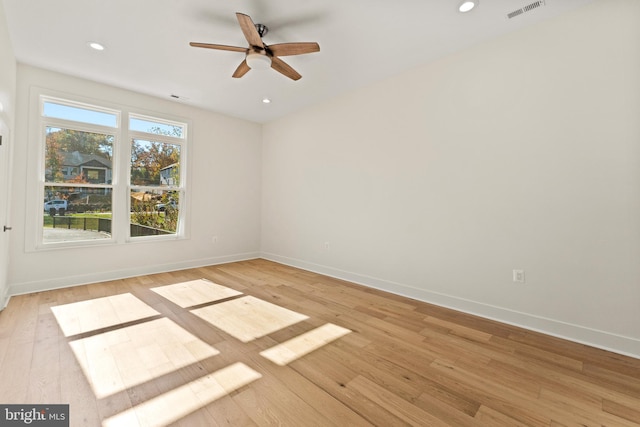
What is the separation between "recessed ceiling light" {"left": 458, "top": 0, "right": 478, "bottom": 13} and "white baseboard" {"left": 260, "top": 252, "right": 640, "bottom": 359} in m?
2.80

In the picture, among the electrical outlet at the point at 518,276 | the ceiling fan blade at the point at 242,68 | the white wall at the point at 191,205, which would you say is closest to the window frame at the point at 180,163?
the white wall at the point at 191,205

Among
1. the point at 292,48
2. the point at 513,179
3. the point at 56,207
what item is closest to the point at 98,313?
the point at 56,207

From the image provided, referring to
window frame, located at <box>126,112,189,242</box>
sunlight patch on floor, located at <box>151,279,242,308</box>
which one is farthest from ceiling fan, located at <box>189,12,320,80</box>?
sunlight patch on floor, located at <box>151,279,242,308</box>

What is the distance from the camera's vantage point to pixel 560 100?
2.44m

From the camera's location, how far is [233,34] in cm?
278

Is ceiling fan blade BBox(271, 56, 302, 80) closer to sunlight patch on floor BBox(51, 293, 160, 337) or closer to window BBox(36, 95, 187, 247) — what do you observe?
window BBox(36, 95, 187, 247)

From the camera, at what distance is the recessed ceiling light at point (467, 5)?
7.48 feet

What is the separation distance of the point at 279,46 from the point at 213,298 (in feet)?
9.30

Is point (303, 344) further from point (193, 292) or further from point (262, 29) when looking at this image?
point (262, 29)

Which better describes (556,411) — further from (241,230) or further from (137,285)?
(241,230)

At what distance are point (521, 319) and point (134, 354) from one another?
11.1 ft

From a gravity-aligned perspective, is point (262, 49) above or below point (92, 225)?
above

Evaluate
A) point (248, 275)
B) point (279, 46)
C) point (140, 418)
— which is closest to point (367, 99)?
point (279, 46)

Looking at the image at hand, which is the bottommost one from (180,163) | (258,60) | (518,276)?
(518,276)
